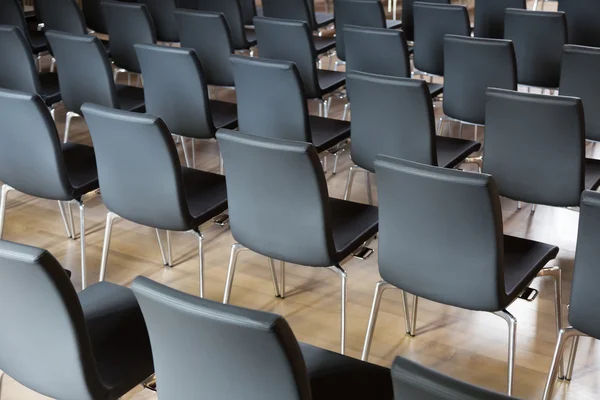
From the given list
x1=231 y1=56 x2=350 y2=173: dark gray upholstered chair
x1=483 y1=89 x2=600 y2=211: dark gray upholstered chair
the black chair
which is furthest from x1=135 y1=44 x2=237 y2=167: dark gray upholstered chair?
the black chair

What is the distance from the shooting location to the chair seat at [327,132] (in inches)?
175

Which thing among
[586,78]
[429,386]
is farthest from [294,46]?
[429,386]

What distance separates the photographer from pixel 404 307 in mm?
3506

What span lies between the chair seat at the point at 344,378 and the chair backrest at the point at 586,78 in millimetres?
2335

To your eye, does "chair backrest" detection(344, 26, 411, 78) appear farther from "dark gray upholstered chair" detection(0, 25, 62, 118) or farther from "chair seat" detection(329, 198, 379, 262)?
"dark gray upholstered chair" detection(0, 25, 62, 118)

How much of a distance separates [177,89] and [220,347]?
8.85ft

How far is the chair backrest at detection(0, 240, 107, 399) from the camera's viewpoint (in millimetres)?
2193

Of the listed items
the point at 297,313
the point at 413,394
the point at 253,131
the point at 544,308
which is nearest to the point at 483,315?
the point at 544,308

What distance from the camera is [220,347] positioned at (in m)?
2.00

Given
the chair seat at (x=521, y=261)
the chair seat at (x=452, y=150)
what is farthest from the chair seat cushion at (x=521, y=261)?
the chair seat at (x=452, y=150)

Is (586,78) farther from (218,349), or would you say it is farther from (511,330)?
(218,349)

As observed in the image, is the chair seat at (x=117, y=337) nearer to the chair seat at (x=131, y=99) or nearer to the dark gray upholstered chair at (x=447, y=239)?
the dark gray upholstered chair at (x=447, y=239)

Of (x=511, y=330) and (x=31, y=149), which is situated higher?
(x=31, y=149)

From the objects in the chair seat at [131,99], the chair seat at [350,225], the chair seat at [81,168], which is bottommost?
the chair seat at [350,225]
